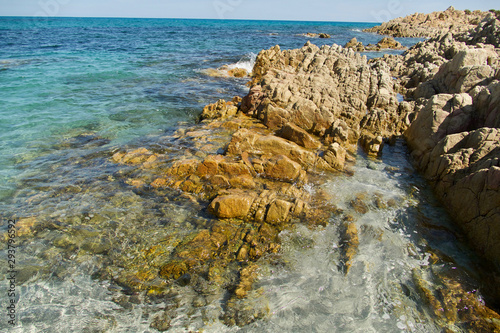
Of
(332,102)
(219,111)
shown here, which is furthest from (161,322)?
(332,102)

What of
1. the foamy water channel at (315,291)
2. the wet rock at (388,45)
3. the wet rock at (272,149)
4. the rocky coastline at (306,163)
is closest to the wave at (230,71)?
the rocky coastline at (306,163)

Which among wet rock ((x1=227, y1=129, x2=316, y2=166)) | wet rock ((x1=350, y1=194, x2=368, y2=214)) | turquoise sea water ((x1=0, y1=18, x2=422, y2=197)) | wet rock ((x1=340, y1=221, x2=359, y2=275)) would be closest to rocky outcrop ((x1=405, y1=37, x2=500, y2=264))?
wet rock ((x1=350, y1=194, x2=368, y2=214))

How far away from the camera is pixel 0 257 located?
19.4ft

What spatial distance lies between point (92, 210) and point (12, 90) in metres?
15.8

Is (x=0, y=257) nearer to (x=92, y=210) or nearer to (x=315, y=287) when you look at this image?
(x=92, y=210)

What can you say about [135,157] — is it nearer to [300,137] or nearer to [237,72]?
[300,137]

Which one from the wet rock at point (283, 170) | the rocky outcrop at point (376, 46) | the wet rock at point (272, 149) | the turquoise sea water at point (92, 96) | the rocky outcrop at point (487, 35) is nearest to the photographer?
the wet rock at point (283, 170)

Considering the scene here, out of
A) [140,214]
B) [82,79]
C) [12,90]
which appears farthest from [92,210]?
[82,79]

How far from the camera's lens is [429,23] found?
75.9 metres

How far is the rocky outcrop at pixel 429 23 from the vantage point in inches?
2623

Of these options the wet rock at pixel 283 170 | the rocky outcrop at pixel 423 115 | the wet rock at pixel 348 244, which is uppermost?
the rocky outcrop at pixel 423 115

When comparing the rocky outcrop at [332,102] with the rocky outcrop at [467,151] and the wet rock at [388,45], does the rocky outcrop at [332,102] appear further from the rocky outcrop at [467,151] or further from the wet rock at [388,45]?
the wet rock at [388,45]

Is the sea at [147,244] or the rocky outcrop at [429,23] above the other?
the rocky outcrop at [429,23]

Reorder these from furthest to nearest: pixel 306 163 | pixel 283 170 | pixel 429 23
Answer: pixel 429 23 < pixel 306 163 < pixel 283 170
